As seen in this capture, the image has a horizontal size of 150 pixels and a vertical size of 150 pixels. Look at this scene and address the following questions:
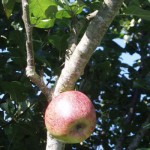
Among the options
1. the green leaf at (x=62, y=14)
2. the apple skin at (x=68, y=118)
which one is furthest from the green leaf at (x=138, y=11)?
the apple skin at (x=68, y=118)

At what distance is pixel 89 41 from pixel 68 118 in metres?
0.28

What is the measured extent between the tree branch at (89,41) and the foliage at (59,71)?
290mm

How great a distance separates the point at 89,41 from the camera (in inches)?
55.8

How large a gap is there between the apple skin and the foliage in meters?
0.38

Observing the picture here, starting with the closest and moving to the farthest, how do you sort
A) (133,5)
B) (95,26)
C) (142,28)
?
(95,26) → (133,5) → (142,28)

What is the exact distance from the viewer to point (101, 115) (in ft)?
11.3

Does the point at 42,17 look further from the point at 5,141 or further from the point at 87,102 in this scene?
the point at 5,141

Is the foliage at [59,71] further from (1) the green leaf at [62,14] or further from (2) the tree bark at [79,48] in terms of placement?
(2) the tree bark at [79,48]

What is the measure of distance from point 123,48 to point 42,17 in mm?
1781

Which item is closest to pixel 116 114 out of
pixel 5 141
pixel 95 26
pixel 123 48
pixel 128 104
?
pixel 128 104

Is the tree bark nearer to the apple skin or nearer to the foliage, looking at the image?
the apple skin

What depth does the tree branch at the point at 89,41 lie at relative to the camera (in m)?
1.40

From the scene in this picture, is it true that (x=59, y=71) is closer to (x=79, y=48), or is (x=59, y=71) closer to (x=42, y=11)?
(x=42, y=11)

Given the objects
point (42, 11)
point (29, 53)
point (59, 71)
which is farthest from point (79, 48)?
point (59, 71)
